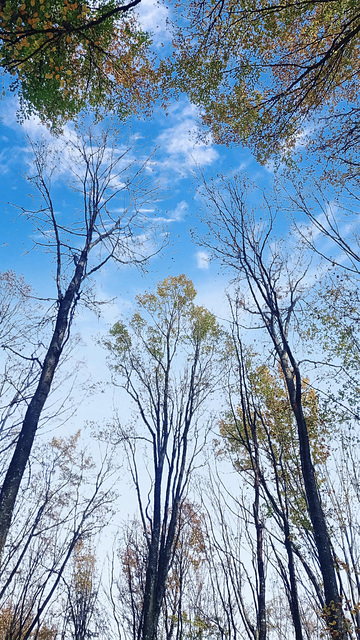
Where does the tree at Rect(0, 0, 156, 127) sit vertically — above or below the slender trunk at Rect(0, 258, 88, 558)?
above

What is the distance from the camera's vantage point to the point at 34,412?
479 centimetres

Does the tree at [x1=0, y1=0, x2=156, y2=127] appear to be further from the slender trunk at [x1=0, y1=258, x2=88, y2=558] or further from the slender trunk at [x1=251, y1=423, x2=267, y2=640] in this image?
the slender trunk at [x1=251, y1=423, x2=267, y2=640]

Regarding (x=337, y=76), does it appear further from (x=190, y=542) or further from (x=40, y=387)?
(x=190, y=542)

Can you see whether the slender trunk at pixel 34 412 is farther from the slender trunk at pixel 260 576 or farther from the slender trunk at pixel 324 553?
→ the slender trunk at pixel 324 553

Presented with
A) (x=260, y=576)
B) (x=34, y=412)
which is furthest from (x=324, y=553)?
(x=34, y=412)

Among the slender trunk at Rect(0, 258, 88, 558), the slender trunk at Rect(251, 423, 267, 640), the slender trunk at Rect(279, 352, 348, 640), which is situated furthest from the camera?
the slender trunk at Rect(279, 352, 348, 640)

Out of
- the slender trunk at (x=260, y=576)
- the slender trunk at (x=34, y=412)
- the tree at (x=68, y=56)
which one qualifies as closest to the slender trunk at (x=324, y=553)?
the slender trunk at (x=260, y=576)

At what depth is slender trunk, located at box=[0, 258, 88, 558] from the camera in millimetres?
4074

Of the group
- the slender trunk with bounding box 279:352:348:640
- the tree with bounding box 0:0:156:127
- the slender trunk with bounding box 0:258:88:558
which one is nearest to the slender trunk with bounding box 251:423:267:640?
the slender trunk with bounding box 279:352:348:640

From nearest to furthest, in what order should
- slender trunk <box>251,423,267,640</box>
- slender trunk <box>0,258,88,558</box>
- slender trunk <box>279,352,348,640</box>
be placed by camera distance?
slender trunk <box>0,258,88,558</box>, slender trunk <box>251,423,267,640</box>, slender trunk <box>279,352,348,640</box>

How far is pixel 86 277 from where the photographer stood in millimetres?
6566

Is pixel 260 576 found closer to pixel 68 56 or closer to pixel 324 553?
pixel 324 553

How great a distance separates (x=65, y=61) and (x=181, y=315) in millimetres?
6647

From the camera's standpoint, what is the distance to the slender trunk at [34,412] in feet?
13.4
